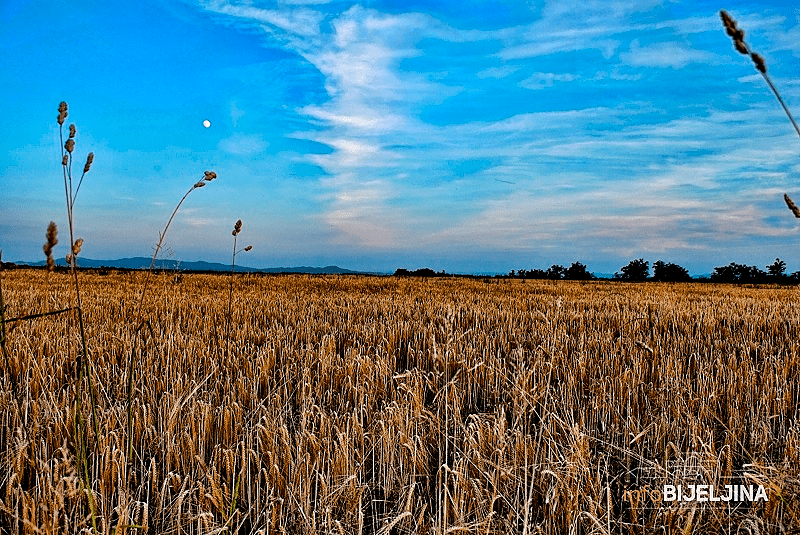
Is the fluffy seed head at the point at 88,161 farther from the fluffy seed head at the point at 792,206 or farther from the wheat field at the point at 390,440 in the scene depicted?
the fluffy seed head at the point at 792,206

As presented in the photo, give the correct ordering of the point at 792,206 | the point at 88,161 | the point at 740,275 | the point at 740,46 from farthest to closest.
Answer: the point at 740,275
the point at 88,161
the point at 792,206
the point at 740,46

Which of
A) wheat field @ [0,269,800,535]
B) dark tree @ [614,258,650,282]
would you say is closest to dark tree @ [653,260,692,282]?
dark tree @ [614,258,650,282]

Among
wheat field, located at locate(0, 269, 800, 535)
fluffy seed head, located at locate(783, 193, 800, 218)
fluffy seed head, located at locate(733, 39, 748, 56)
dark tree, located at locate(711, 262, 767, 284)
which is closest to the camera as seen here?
fluffy seed head, located at locate(733, 39, 748, 56)

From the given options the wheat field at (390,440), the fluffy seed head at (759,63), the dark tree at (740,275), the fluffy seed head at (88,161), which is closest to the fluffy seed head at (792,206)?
the fluffy seed head at (759,63)

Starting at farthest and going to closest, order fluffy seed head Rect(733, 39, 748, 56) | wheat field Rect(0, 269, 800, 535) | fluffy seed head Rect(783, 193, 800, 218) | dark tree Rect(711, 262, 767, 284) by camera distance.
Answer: dark tree Rect(711, 262, 767, 284)
wheat field Rect(0, 269, 800, 535)
fluffy seed head Rect(783, 193, 800, 218)
fluffy seed head Rect(733, 39, 748, 56)

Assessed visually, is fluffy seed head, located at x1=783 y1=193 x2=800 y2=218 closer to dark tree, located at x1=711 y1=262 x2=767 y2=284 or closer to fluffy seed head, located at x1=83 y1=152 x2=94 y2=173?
fluffy seed head, located at x1=83 y1=152 x2=94 y2=173

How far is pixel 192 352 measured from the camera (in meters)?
4.59

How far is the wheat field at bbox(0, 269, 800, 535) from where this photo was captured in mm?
1955

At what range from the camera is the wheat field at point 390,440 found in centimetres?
196

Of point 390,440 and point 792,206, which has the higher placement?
point 792,206

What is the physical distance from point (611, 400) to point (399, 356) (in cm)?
219

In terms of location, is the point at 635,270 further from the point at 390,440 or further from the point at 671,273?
the point at 390,440

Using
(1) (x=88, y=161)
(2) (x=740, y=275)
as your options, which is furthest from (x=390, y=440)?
(2) (x=740, y=275)

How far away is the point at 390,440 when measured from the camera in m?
2.47
